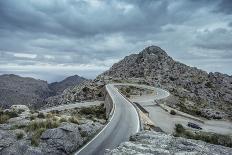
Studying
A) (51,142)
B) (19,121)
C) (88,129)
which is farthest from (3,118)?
(51,142)

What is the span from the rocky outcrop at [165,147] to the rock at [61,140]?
7.83 m

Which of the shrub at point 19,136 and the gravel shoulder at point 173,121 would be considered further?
the gravel shoulder at point 173,121

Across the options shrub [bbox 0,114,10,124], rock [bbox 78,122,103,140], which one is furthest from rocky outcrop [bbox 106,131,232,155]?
shrub [bbox 0,114,10,124]

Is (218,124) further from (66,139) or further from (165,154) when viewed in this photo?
(165,154)

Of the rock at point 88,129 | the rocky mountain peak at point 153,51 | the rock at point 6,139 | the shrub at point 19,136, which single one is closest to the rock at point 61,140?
the shrub at point 19,136

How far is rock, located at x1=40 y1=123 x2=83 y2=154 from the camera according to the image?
82.2ft

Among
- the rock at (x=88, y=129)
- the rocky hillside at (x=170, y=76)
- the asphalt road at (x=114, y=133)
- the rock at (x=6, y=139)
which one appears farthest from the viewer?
the rocky hillside at (x=170, y=76)

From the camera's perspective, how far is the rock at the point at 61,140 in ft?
82.2

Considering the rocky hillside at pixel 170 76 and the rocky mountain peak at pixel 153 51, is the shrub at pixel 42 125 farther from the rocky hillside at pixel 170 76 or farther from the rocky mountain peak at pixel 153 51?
the rocky mountain peak at pixel 153 51

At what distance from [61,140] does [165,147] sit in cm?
1078

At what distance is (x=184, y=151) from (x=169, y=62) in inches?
6523

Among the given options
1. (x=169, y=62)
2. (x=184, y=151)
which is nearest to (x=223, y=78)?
(x=169, y=62)

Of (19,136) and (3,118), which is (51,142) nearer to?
(19,136)

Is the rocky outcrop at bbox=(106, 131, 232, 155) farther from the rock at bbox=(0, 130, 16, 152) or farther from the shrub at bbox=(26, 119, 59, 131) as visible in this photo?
the shrub at bbox=(26, 119, 59, 131)
